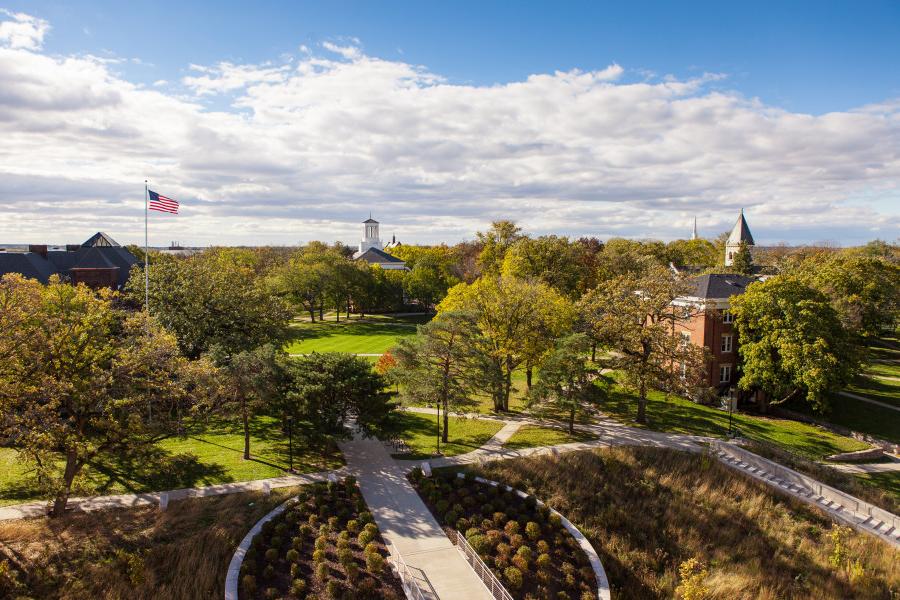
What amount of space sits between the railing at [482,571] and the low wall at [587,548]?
3.42 m

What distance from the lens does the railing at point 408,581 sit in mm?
16047

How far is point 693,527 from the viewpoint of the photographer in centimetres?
2244

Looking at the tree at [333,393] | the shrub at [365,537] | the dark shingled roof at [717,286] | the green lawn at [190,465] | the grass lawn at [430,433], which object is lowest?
the shrub at [365,537]

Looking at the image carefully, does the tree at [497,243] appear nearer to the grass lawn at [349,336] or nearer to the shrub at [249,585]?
the grass lawn at [349,336]

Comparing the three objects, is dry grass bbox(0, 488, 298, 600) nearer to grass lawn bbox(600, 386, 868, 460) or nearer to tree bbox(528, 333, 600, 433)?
tree bbox(528, 333, 600, 433)

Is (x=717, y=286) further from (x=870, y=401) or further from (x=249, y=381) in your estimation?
(x=249, y=381)

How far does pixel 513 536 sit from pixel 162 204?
24802mm

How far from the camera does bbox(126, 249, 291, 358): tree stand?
3100 centimetres

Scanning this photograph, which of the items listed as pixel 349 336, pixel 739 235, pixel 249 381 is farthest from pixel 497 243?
pixel 739 235

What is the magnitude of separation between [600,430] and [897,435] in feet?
68.6

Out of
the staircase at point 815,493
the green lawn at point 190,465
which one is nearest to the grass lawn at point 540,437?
the staircase at point 815,493

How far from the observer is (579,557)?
18.8 metres

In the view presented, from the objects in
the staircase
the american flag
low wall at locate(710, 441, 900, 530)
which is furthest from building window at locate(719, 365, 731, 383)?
the american flag

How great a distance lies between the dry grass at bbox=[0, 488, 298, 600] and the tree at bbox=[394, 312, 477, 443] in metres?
9.33
